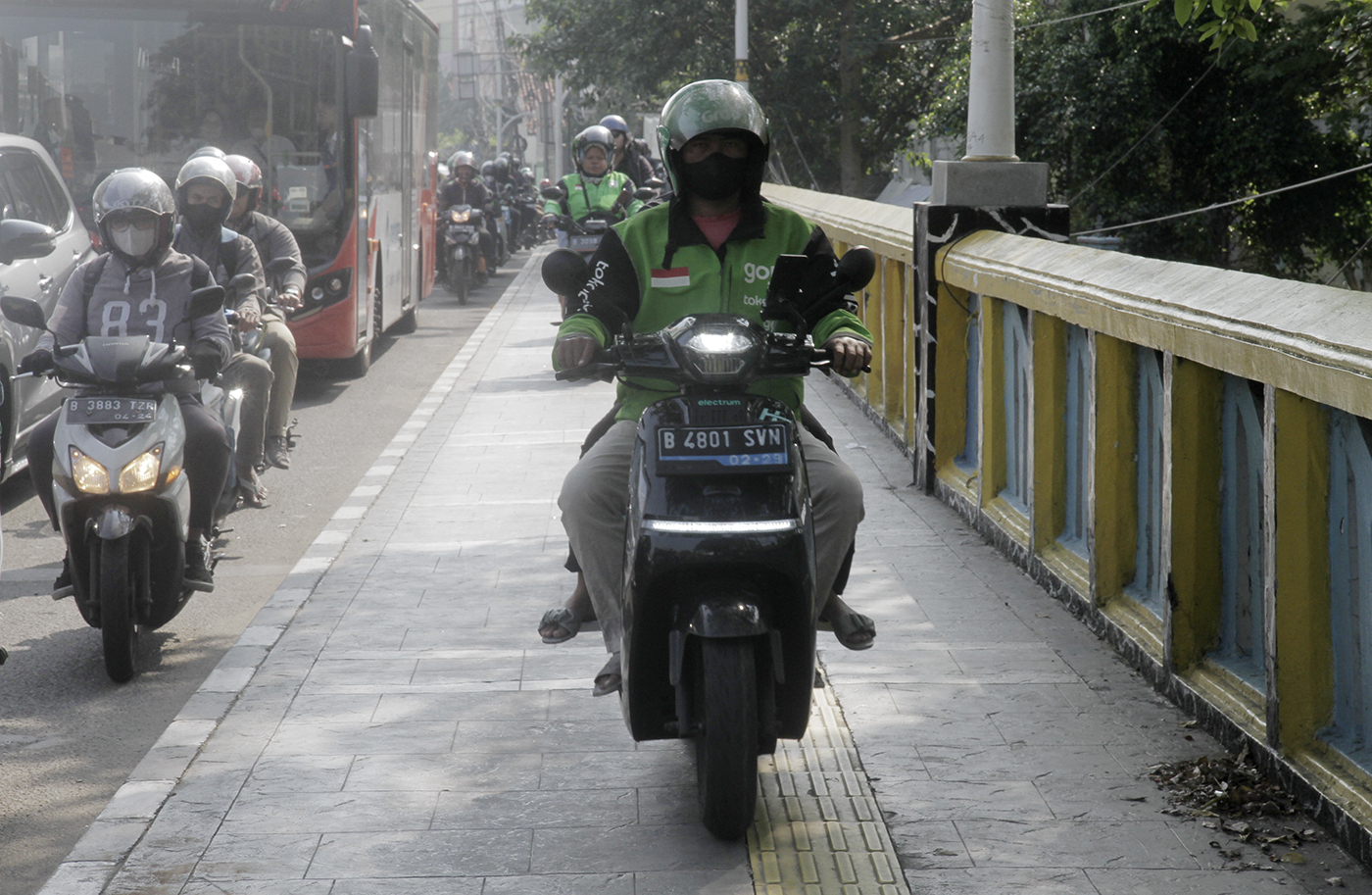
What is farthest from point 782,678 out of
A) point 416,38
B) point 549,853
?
point 416,38

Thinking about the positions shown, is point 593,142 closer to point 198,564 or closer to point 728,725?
point 198,564

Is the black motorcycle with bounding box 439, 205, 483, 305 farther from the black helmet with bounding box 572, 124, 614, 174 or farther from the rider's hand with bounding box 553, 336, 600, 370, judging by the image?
the rider's hand with bounding box 553, 336, 600, 370

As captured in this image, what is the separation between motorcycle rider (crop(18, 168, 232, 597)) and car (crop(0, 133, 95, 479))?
1.29 m

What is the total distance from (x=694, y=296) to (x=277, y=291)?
545cm

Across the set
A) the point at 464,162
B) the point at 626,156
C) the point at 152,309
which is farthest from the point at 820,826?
the point at 464,162

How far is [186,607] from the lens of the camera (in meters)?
6.78

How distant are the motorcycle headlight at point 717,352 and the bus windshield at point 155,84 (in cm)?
933

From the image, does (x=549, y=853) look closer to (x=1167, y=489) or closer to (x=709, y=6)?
(x=1167, y=489)

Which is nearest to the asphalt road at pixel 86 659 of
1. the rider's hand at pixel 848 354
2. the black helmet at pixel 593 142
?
the rider's hand at pixel 848 354

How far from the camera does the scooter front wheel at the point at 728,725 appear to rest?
3.76 metres

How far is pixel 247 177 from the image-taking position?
30.6 feet

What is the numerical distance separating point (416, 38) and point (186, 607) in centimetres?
1229

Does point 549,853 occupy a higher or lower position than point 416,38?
lower

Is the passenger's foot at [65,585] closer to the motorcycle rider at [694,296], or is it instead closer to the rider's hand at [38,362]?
the rider's hand at [38,362]
